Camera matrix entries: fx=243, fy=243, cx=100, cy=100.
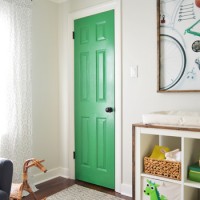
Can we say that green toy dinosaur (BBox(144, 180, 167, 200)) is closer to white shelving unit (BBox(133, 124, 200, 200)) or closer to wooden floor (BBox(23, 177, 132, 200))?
white shelving unit (BBox(133, 124, 200, 200))

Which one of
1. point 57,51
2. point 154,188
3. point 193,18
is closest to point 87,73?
point 57,51

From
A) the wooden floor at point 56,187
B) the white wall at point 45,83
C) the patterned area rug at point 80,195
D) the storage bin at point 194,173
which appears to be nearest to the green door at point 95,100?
the wooden floor at point 56,187

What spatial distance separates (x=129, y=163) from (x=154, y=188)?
0.68 metres

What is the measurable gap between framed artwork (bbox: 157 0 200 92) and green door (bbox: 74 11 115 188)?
613mm

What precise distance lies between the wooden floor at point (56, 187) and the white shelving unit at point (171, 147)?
72 cm

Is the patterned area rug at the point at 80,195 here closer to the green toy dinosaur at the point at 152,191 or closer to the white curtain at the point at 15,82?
the white curtain at the point at 15,82

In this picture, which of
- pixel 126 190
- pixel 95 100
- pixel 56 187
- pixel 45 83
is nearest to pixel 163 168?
pixel 126 190

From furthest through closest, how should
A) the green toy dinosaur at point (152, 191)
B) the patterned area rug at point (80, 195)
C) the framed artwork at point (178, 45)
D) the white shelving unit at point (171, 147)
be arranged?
the patterned area rug at point (80, 195) < the framed artwork at point (178, 45) < the green toy dinosaur at point (152, 191) < the white shelving unit at point (171, 147)

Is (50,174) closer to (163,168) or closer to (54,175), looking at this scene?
(54,175)

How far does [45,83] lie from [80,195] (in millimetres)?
1437

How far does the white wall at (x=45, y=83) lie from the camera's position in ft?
9.95

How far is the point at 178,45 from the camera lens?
2279 millimetres

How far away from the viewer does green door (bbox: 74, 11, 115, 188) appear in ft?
9.21

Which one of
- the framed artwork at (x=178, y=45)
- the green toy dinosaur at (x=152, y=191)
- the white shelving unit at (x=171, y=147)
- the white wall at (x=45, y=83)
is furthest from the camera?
the white wall at (x=45, y=83)
